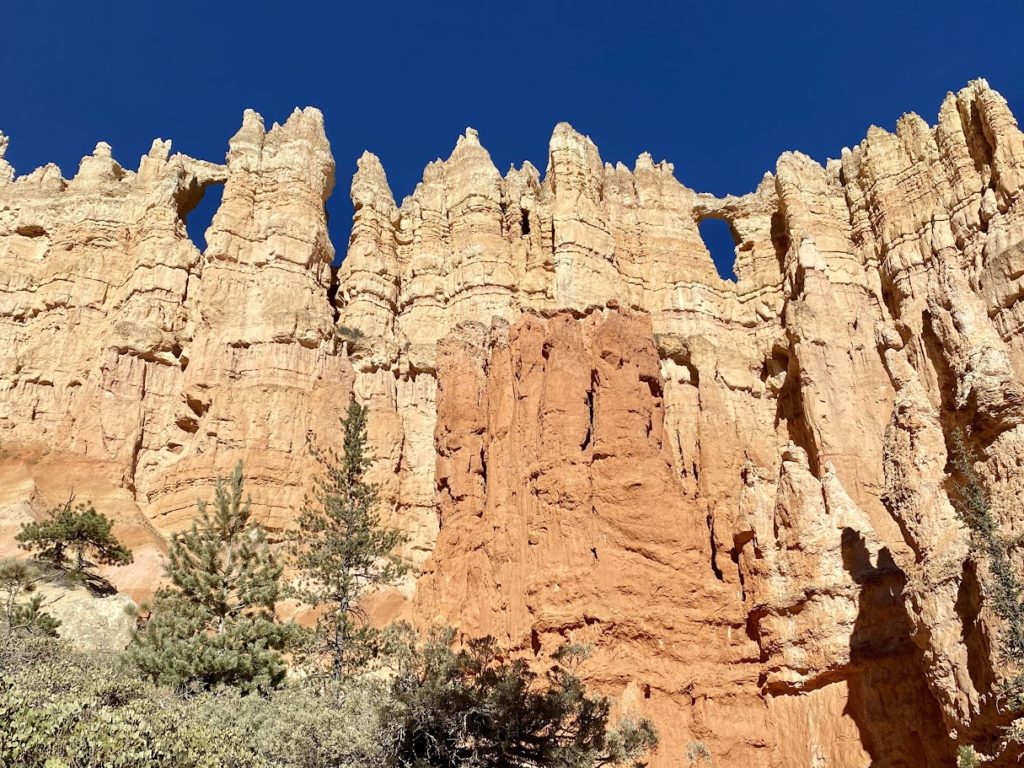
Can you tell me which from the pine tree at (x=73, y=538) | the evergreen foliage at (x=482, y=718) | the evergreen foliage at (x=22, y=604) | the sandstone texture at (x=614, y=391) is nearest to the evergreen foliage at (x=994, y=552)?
the sandstone texture at (x=614, y=391)

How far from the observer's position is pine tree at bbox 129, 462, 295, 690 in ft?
68.7

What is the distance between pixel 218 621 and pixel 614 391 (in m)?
17.0

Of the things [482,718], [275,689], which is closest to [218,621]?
[275,689]

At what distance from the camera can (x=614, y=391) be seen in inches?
1379

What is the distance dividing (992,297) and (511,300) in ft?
66.0

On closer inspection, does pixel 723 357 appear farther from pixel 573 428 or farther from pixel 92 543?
pixel 92 543

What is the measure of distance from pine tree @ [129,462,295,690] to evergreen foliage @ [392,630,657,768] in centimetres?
445

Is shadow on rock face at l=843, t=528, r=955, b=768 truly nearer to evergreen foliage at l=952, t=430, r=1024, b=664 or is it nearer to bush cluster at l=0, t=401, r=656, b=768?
evergreen foliage at l=952, t=430, r=1024, b=664

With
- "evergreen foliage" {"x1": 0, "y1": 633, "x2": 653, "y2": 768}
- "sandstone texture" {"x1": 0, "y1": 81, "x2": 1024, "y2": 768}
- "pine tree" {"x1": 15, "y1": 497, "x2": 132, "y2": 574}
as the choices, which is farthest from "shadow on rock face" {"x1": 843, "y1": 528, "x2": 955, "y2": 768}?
"pine tree" {"x1": 15, "y1": 497, "x2": 132, "y2": 574}

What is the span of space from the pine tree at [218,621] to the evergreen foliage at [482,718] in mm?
4450

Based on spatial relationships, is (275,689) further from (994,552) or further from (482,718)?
(994,552)

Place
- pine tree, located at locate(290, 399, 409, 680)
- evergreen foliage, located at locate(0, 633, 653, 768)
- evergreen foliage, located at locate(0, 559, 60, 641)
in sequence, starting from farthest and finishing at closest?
1. pine tree, located at locate(290, 399, 409, 680)
2. evergreen foliage, located at locate(0, 559, 60, 641)
3. evergreen foliage, located at locate(0, 633, 653, 768)

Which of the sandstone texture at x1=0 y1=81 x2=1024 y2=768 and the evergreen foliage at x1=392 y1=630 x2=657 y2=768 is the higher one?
the sandstone texture at x1=0 y1=81 x2=1024 y2=768

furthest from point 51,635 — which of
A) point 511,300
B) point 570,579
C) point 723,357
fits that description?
point 723,357
